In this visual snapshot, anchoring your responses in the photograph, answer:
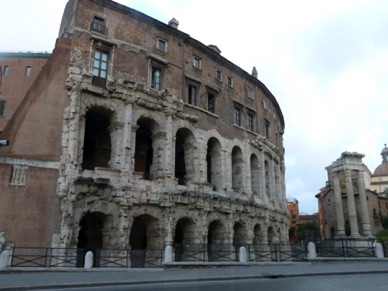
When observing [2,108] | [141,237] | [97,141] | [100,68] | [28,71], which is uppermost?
[28,71]

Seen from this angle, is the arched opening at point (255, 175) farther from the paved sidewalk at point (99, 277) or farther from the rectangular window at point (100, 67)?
the rectangular window at point (100, 67)

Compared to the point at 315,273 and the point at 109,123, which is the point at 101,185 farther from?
the point at 315,273

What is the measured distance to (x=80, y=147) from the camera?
17.4 metres

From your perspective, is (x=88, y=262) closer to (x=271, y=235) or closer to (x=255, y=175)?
(x=255, y=175)

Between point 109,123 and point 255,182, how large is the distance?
12733 mm

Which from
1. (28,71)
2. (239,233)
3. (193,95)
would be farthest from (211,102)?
(28,71)

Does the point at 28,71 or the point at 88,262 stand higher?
the point at 28,71

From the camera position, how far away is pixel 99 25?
64.5 ft

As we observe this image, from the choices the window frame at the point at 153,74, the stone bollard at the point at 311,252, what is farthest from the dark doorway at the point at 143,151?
the stone bollard at the point at 311,252

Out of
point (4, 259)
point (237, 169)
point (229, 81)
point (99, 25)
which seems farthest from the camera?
point (229, 81)

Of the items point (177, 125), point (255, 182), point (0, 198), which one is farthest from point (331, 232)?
point (0, 198)

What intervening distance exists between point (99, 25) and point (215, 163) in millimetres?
11152

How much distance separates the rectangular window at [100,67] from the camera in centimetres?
1897

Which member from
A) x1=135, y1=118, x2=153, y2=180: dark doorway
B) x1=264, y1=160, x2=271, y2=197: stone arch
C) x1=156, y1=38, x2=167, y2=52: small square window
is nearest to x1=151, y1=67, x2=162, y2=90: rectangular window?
x1=156, y1=38, x2=167, y2=52: small square window
